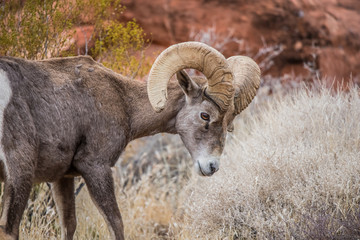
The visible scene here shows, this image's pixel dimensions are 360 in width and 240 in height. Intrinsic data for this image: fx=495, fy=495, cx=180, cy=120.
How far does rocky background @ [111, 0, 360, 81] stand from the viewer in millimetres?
11320

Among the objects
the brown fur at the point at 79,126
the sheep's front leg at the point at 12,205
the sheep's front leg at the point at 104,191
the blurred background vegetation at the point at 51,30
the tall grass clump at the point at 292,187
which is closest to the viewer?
the sheep's front leg at the point at 12,205

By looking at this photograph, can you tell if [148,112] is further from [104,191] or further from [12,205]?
[12,205]

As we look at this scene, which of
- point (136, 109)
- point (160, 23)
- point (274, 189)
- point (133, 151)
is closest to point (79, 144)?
point (136, 109)

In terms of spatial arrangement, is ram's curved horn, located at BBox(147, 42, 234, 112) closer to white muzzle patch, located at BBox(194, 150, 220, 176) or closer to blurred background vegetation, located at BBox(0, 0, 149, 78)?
white muzzle patch, located at BBox(194, 150, 220, 176)

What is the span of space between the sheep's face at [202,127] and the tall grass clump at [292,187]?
32.1 inches

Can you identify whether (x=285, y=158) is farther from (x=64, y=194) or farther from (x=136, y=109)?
(x=64, y=194)

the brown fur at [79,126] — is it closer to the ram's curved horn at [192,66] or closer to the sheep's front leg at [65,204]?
the sheep's front leg at [65,204]

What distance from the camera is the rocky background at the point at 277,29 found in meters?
11.3

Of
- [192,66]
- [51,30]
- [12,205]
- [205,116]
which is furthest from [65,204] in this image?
[51,30]

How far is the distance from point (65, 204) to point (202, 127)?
1558 mm

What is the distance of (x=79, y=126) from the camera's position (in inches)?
173

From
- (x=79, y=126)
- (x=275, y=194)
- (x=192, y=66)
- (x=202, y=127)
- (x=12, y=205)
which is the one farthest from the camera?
(x=275, y=194)

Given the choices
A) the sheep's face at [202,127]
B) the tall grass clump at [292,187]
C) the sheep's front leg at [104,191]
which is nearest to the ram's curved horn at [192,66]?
the sheep's face at [202,127]

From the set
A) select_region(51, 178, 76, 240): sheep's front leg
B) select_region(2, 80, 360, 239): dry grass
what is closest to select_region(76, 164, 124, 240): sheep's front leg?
select_region(51, 178, 76, 240): sheep's front leg
